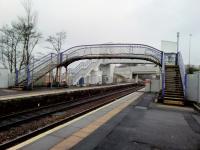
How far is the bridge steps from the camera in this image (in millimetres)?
14289

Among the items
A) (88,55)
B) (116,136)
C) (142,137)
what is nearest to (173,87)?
(142,137)

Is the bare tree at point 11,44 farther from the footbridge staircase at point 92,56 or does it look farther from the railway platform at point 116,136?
the railway platform at point 116,136

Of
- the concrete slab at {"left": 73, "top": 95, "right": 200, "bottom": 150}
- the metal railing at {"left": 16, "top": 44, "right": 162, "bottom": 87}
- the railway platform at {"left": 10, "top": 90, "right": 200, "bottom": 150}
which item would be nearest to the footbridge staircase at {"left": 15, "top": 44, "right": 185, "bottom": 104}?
the metal railing at {"left": 16, "top": 44, "right": 162, "bottom": 87}

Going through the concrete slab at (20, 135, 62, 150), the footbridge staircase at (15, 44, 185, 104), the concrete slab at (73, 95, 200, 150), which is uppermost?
the footbridge staircase at (15, 44, 185, 104)

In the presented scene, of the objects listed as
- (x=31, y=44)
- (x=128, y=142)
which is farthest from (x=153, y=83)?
(x=128, y=142)

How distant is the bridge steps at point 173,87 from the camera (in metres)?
14.3

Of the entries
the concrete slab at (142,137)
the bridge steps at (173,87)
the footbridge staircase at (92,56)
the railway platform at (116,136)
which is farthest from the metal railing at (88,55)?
the concrete slab at (142,137)

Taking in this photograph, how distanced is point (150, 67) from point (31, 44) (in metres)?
41.0

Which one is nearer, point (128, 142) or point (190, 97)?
point (128, 142)

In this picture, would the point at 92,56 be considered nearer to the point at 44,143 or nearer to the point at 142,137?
the point at 142,137

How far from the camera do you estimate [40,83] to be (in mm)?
23594

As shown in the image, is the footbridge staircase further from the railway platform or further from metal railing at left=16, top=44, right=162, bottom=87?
the railway platform

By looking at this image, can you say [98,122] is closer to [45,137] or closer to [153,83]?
[45,137]

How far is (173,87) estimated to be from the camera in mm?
15781
